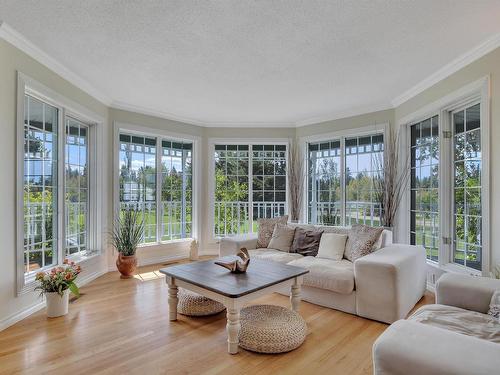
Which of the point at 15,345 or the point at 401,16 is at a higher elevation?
the point at 401,16

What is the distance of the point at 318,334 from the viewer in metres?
2.63

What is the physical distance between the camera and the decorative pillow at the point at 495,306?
1.91 m

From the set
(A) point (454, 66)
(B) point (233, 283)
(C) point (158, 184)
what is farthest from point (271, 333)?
(C) point (158, 184)

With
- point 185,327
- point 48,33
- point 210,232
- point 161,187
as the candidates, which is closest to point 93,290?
point 185,327

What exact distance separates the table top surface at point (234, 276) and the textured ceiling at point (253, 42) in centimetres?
206

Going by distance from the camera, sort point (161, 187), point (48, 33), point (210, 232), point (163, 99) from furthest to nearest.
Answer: point (210, 232)
point (161, 187)
point (163, 99)
point (48, 33)

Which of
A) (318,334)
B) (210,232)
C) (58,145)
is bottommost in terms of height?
(318,334)

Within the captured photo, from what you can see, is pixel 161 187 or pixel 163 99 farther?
pixel 161 187

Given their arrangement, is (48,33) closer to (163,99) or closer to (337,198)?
(163,99)

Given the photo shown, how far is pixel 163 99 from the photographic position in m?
4.41

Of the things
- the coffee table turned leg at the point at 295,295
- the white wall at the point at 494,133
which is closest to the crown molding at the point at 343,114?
the white wall at the point at 494,133

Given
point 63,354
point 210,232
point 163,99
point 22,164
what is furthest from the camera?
point 210,232

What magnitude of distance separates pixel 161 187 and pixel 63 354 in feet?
10.6

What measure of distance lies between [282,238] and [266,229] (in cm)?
33
